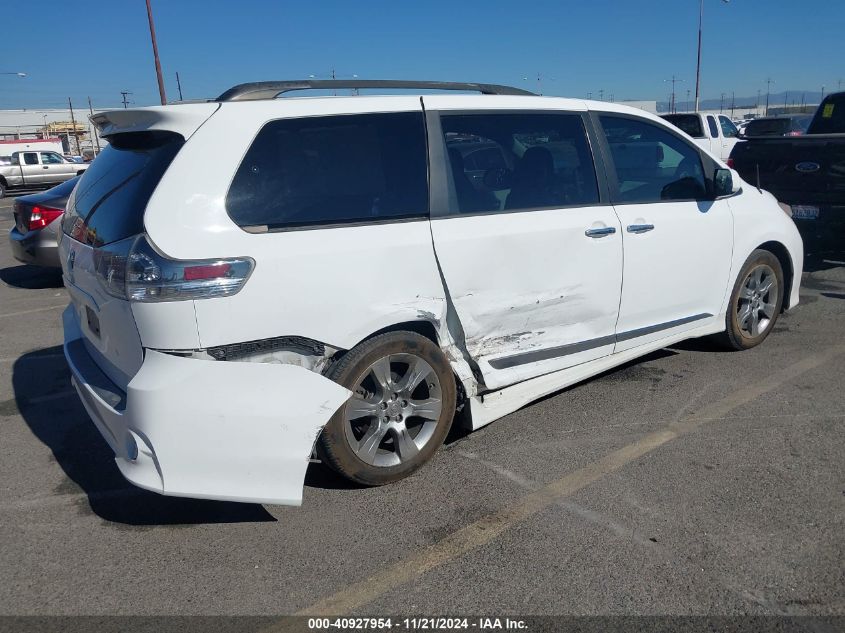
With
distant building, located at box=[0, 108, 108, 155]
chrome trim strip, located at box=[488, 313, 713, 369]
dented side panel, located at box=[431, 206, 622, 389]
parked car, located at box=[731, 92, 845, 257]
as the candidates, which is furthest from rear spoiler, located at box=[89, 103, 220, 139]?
distant building, located at box=[0, 108, 108, 155]

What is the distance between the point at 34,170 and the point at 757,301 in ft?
99.3

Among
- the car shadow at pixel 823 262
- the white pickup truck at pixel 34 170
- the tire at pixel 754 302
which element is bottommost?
→ the car shadow at pixel 823 262

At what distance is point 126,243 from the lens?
2.94 meters

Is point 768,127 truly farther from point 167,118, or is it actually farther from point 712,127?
point 712,127

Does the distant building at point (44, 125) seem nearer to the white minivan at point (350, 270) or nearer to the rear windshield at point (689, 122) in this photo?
the rear windshield at point (689, 122)

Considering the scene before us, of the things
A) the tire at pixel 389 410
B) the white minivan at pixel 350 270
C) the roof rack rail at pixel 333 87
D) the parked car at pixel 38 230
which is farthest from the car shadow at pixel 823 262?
the parked car at pixel 38 230

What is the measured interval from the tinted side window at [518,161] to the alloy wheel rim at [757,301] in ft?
6.05

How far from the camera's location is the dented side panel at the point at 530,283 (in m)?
3.58

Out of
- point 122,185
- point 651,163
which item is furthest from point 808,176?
point 122,185

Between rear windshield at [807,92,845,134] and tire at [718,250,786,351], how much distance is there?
5125 millimetres

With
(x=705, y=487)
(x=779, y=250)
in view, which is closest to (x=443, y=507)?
(x=705, y=487)

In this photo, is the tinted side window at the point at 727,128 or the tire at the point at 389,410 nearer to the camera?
the tire at the point at 389,410

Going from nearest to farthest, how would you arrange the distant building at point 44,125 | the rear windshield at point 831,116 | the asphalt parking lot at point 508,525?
the asphalt parking lot at point 508,525, the rear windshield at point 831,116, the distant building at point 44,125

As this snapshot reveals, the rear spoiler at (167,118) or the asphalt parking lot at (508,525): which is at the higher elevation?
the rear spoiler at (167,118)
